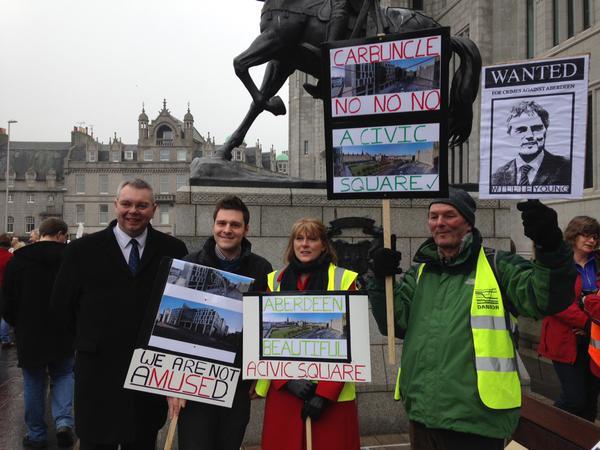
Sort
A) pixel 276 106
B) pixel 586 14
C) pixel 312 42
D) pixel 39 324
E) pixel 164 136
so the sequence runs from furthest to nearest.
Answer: pixel 164 136
pixel 586 14
pixel 276 106
pixel 312 42
pixel 39 324

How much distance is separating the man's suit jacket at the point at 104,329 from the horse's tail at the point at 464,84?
5.34m

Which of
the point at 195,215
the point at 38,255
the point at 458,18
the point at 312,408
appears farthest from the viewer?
the point at 458,18

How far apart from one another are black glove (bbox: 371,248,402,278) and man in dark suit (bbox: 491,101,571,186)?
0.73 m

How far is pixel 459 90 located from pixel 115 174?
81.6 metres

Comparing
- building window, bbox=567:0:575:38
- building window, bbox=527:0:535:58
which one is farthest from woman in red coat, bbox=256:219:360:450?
building window, bbox=527:0:535:58

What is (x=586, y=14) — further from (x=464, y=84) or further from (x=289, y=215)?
(x=289, y=215)

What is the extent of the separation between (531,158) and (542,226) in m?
0.73

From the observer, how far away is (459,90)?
7.72 meters

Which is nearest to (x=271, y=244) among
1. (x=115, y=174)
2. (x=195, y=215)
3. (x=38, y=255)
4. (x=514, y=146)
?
(x=195, y=215)

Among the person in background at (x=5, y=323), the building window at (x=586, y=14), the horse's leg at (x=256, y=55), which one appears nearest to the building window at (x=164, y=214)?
the building window at (x=586, y=14)

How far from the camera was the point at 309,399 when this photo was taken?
137 inches

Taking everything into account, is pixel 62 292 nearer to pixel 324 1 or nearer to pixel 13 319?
pixel 13 319

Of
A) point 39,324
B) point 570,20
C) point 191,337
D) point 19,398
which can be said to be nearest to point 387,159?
point 191,337

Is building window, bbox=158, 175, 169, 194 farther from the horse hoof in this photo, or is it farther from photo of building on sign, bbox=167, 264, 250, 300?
photo of building on sign, bbox=167, 264, 250, 300
